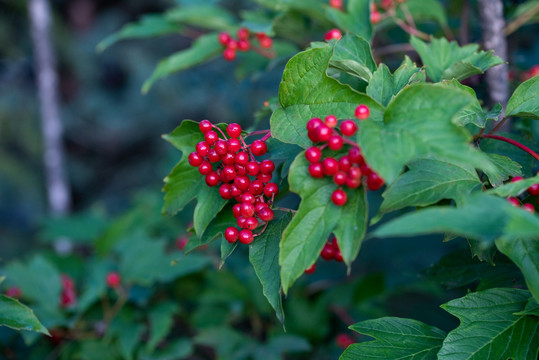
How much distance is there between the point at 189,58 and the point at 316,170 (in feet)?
3.70

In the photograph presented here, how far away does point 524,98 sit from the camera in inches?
43.6

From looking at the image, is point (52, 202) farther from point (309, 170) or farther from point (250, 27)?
point (309, 170)

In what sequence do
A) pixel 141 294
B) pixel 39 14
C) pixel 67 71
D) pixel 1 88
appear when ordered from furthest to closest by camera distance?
pixel 67 71
pixel 1 88
pixel 39 14
pixel 141 294

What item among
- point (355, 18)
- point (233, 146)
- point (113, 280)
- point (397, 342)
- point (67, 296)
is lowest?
point (67, 296)

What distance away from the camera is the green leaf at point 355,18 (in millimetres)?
1566

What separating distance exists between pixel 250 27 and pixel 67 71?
14.5 ft

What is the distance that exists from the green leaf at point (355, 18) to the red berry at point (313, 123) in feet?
2.38

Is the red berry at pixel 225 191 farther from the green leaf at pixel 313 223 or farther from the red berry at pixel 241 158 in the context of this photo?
the green leaf at pixel 313 223

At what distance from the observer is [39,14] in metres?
4.01

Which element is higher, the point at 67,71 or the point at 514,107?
the point at 514,107

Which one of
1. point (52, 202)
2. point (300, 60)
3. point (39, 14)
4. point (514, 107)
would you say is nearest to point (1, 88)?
point (39, 14)

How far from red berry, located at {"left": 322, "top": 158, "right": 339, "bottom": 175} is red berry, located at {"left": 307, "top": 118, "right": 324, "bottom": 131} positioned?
0.27 ft

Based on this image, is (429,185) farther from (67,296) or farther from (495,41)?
(67,296)

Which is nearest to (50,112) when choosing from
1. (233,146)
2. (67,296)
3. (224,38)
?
(67,296)
